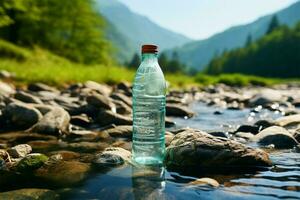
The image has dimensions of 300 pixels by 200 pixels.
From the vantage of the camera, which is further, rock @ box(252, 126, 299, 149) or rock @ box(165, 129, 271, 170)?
rock @ box(252, 126, 299, 149)

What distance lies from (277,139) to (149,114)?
8.59ft

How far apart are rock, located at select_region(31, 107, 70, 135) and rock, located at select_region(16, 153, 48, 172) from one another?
9.60 ft

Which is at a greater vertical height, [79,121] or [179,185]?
[79,121]

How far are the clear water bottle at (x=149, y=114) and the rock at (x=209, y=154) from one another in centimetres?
22

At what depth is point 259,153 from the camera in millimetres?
5551

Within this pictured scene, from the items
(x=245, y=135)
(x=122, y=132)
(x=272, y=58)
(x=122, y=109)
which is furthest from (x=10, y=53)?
(x=272, y=58)

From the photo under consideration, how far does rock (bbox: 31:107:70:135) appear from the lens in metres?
8.12

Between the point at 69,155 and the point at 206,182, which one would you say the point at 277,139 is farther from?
the point at 69,155

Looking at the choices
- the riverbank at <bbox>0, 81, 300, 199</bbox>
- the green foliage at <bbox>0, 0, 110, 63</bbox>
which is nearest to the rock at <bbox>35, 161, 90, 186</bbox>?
the riverbank at <bbox>0, 81, 300, 199</bbox>

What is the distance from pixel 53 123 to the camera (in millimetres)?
8227

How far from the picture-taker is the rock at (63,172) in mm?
4660

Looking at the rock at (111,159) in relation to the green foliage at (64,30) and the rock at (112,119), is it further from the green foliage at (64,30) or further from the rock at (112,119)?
the green foliage at (64,30)

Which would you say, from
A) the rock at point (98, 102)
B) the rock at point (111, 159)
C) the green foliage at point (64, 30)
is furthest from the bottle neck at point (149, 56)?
the green foliage at point (64, 30)

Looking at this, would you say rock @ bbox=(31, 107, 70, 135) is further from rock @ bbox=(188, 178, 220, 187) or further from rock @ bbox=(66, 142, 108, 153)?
Result: rock @ bbox=(188, 178, 220, 187)
